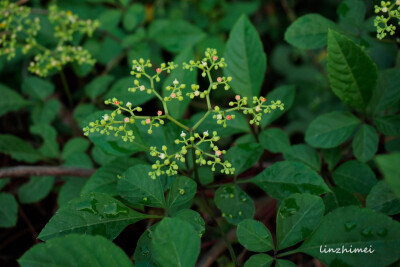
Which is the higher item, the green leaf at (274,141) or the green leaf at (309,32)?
the green leaf at (309,32)

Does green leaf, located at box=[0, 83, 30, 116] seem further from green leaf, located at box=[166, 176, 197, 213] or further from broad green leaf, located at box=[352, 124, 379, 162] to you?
broad green leaf, located at box=[352, 124, 379, 162]

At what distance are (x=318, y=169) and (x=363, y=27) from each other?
2.45 ft

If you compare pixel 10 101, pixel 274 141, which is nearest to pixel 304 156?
pixel 274 141

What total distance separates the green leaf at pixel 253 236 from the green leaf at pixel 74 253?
430mm

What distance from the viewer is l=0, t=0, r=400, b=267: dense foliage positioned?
1211 mm

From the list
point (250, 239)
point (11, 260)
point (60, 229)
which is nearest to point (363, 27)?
point (250, 239)

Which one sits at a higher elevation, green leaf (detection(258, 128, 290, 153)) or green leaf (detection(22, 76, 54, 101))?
green leaf (detection(22, 76, 54, 101))

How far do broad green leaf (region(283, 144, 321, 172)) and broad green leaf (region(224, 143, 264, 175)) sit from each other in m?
0.21

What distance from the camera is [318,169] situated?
5.37 feet

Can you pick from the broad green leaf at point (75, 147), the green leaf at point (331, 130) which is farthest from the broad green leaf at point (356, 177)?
the broad green leaf at point (75, 147)

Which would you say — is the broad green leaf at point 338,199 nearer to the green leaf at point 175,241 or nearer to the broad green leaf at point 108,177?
the green leaf at point 175,241

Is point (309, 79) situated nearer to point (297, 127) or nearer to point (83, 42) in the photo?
point (297, 127)

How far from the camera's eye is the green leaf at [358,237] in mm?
1153

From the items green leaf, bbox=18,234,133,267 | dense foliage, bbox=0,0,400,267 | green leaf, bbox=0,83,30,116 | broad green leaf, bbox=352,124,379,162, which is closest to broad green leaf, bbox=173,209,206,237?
dense foliage, bbox=0,0,400,267
